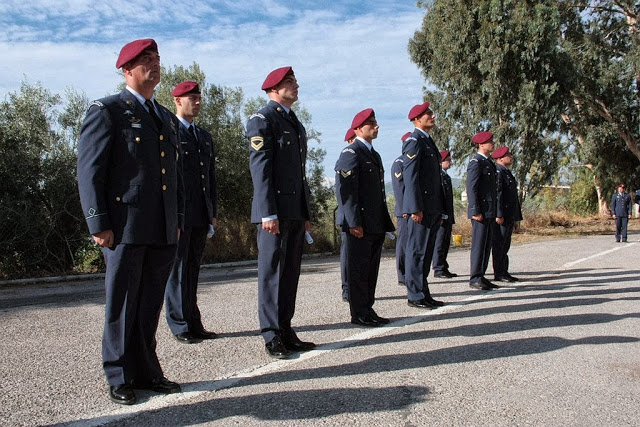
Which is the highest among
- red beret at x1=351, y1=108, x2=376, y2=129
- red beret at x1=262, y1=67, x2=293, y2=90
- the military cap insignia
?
red beret at x1=262, y1=67, x2=293, y2=90

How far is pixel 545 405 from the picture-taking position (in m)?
3.49

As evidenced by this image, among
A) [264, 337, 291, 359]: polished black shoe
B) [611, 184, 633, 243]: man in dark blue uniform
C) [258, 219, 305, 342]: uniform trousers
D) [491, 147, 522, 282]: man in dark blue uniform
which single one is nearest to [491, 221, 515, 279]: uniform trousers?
[491, 147, 522, 282]: man in dark blue uniform

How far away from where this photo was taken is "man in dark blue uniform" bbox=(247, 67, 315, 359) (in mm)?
4777

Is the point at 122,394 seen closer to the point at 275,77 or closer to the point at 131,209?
the point at 131,209

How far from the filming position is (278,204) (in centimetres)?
486

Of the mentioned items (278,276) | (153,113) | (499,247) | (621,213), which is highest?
(153,113)

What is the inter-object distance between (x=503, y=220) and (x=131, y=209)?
6.93 meters

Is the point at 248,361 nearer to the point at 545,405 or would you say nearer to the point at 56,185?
the point at 545,405

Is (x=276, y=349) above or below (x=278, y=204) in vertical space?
below

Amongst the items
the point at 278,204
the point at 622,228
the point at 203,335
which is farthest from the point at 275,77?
the point at 622,228

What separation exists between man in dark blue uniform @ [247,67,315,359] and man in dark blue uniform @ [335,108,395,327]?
3.19ft

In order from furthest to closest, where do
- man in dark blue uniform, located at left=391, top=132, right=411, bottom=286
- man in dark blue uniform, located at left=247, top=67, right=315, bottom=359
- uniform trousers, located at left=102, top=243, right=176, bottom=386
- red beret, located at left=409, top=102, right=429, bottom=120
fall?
man in dark blue uniform, located at left=391, top=132, right=411, bottom=286, red beret, located at left=409, top=102, right=429, bottom=120, man in dark blue uniform, located at left=247, top=67, right=315, bottom=359, uniform trousers, located at left=102, top=243, right=176, bottom=386

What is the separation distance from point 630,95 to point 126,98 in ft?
99.3

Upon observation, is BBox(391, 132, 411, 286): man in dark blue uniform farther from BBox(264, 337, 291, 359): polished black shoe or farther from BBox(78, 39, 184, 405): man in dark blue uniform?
BBox(78, 39, 184, 405): man in dark blue uniform
